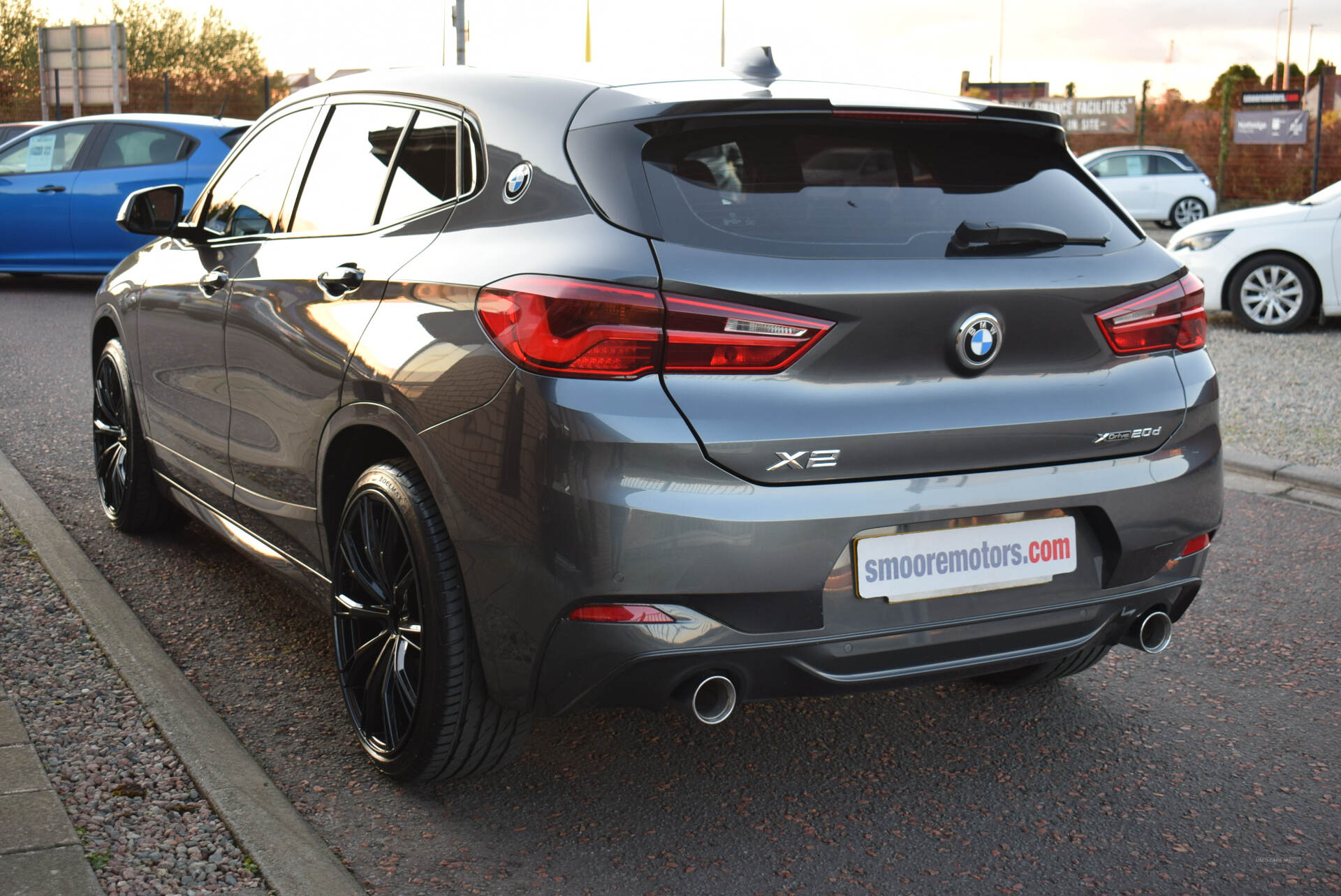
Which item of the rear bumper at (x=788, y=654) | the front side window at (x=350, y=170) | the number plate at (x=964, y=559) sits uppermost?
the front side window at (x=350, y=170)

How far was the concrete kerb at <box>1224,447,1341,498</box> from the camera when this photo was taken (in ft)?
20.8

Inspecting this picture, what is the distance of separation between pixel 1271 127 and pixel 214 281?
29740 millimetres

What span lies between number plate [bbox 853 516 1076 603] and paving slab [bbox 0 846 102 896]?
1.60m

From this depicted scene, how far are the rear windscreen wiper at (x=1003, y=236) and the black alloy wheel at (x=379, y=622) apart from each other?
1.35 m

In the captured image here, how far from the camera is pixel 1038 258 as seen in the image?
2902 millimetres

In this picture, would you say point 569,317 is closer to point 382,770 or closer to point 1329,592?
point 382,770

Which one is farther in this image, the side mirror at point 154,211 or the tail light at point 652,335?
the side mirror at point 154,211

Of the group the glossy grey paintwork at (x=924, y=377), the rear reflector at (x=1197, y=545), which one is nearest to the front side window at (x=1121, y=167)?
the rear reflector at (x=1197, y=545)

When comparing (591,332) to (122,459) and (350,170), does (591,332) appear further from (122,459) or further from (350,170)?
(122,459)

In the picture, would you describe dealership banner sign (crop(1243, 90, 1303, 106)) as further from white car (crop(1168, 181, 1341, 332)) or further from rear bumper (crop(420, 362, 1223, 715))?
rear bumper (crop(420, 362, 1223, 715))

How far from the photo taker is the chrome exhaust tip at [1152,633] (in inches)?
122

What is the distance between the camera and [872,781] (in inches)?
128

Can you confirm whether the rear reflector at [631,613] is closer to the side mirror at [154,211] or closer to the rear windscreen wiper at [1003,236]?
the rear windscreen wiper at [1003,236]

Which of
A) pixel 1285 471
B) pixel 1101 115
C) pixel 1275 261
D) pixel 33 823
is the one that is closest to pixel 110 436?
pixel 33 823
